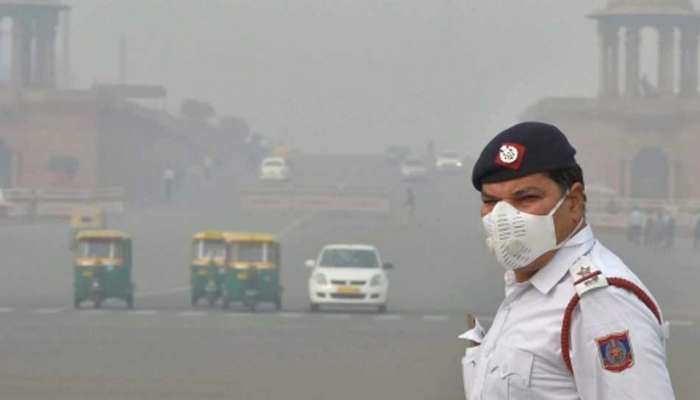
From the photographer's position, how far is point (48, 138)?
282ft

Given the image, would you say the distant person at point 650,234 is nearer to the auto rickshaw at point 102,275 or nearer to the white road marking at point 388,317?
the white road marking at point 388,317

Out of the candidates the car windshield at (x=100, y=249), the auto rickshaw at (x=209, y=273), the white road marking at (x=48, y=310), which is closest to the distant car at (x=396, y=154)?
the auto rickshaw at (x=209, y=273)

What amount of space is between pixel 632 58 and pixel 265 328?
2862 inches

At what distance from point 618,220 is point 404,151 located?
166 feet

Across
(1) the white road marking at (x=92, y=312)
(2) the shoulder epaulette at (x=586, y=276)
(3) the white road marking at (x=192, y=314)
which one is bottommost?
(3) the white road marking at (x=192, y=314)

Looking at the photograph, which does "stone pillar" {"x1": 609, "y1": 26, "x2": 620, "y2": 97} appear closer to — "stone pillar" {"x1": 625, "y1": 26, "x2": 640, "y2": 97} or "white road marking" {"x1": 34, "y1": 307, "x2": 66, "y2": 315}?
"stone pillar" {"x1": 625, "y1": 26, "x2": 640, "y2": 97}

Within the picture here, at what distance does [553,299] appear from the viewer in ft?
11.4

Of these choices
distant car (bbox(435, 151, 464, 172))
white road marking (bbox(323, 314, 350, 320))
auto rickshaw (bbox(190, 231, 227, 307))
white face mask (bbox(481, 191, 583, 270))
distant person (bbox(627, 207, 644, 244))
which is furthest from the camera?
distant car (bbox(435, 151, 464, 172))

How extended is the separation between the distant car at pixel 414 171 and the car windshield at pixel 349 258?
198ft

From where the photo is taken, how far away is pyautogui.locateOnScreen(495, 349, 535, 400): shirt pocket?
3.43 m

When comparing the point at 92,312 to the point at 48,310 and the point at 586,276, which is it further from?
the point at 586,276

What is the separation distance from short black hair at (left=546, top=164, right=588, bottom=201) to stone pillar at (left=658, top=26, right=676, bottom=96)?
9422 centimetres

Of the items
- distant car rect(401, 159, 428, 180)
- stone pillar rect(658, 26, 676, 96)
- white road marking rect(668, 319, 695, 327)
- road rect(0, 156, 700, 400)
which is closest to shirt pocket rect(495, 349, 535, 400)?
road rect(0, 156, 700, 400)

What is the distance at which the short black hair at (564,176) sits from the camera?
11.8 feet
